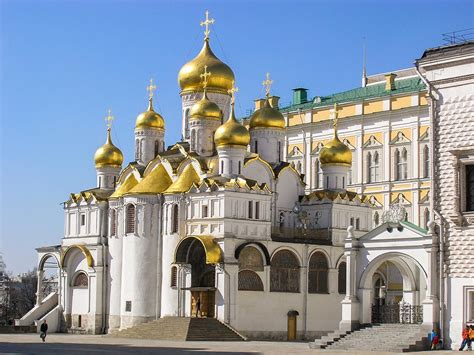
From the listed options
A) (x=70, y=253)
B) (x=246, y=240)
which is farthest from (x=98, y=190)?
(x=246, y=240)

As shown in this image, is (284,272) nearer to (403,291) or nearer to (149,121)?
(403,291)

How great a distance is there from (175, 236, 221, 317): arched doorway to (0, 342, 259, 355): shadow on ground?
800 centimetres

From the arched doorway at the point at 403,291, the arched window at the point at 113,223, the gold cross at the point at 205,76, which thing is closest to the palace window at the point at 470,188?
the arched doorway at the point at 403,291

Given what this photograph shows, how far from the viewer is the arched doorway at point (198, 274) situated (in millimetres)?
45959

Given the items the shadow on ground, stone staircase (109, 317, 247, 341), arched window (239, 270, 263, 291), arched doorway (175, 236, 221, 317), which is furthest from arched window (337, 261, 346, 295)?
the shadow on ground

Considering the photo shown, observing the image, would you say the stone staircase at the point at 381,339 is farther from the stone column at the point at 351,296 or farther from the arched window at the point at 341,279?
the arched window at the point at 341,279

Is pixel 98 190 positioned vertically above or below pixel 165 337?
above

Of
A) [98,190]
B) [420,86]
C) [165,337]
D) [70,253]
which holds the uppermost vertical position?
[420,86]

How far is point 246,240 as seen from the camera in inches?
1822

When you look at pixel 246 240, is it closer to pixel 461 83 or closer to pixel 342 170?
Answer: pixel 342 170

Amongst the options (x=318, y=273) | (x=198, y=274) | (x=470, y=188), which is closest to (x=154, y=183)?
(x=198, y=274)

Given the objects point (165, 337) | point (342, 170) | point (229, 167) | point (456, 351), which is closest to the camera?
point (456, 351)

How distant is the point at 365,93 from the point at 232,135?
63.4 feet

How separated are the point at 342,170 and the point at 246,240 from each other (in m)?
8.39
